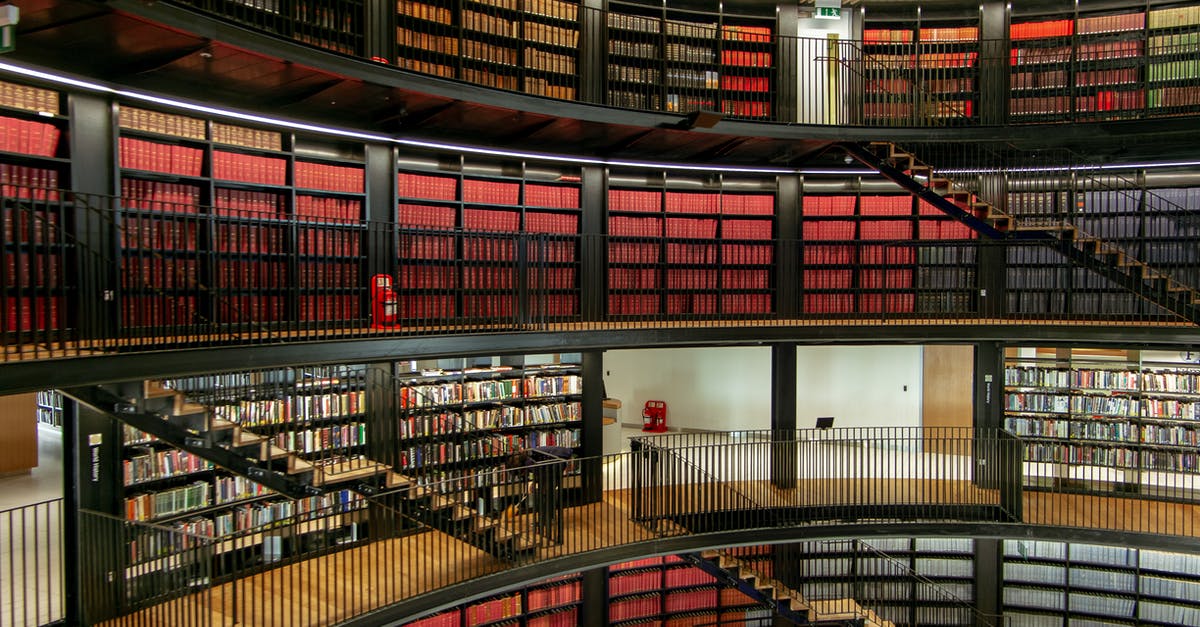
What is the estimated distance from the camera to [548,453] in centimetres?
713

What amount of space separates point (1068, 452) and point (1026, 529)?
1773 mm

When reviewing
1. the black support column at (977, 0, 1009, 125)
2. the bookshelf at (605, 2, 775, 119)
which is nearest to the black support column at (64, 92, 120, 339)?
the bookshelf at (605, 2, 775, 119)

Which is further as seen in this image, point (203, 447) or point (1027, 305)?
point (1027, 305)

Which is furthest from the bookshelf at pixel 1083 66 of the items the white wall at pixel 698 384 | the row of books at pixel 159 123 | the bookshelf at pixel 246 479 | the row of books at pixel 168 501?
the row of books at pixel 168 501

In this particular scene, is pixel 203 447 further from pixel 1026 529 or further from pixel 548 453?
pixel 1026 529

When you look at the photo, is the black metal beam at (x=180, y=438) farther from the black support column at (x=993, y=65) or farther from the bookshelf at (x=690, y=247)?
the black support column at (x=993, y=65)

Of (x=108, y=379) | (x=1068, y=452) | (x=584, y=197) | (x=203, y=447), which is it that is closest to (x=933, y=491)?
(x=1068, y=452)

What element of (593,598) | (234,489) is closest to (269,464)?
(234,489)

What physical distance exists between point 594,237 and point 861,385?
5.37 m

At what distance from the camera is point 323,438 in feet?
21.6

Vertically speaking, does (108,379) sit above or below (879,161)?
below

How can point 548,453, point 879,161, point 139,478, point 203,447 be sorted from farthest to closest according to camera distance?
point 879,161, point 548,453, point 139,478, point 203,447

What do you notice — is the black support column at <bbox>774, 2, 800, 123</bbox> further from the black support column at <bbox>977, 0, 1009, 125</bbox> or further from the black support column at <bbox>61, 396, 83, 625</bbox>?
the black support column at <bbox>61, 396, 83, 625</bbox>

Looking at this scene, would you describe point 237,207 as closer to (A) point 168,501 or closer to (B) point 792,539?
(A) point 168,501
